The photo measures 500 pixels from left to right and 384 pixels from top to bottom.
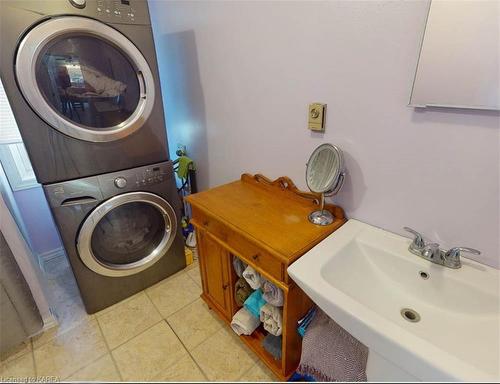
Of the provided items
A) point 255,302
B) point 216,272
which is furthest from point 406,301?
point 216,272

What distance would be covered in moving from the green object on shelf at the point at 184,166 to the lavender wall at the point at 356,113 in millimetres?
420

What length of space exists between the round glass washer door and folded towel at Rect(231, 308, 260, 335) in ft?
2.30

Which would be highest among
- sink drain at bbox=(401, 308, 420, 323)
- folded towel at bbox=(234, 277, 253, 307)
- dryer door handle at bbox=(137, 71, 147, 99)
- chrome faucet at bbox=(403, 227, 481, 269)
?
dryer door handle at bbox=(137, 71, 147, 99)

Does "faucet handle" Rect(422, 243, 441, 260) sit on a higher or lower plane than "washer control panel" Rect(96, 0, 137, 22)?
lower

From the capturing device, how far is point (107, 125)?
1.33 metres

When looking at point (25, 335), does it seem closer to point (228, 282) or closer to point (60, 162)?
point (60, 162)

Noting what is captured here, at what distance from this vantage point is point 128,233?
1.58 metres

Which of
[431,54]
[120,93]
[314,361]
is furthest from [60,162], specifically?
[431,54]

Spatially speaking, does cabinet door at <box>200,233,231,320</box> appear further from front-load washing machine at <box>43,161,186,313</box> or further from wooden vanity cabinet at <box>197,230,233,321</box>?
front-load washing machine at <box>43,161,186,313</box>

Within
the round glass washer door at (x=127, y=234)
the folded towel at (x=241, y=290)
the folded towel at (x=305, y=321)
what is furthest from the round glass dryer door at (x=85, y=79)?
the folded towel at (x=305, y=321)

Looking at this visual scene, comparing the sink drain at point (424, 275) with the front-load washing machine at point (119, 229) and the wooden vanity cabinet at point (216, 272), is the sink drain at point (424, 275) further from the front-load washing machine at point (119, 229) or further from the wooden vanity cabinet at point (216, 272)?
the front-load washing machine at point (119, 229)

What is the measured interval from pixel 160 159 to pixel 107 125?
33cm

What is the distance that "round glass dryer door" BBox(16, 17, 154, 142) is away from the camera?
1.06 meters

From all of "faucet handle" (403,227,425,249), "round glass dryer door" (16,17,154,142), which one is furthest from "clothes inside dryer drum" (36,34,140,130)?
"faucet handle" (403,227,425,249)
